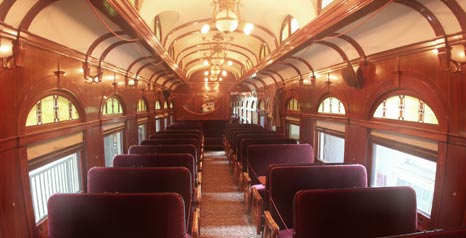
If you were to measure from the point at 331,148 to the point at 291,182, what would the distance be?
9.95 feet

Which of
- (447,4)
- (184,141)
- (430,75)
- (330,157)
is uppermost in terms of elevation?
(447,4)

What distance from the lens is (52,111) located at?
323 cm

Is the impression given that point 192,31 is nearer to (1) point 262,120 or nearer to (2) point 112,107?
(2) point 112,107

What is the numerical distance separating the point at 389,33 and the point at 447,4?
99 cm

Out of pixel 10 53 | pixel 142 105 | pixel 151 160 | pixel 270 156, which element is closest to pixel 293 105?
pixel 270 156

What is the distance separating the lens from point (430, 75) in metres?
2.82

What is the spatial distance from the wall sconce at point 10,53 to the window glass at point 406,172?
4144 millimetres

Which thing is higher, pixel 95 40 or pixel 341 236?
pixel 95 40

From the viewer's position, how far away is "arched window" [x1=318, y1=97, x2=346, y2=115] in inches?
203

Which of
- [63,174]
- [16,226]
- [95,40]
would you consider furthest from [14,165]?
[95,40]

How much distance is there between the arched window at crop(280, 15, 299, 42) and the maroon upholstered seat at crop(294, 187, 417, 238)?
4107 mm

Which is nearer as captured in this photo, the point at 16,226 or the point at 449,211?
the point at 16,226

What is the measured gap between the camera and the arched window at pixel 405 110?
3.00 m

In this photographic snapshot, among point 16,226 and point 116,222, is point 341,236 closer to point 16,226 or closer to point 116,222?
point 116,222
